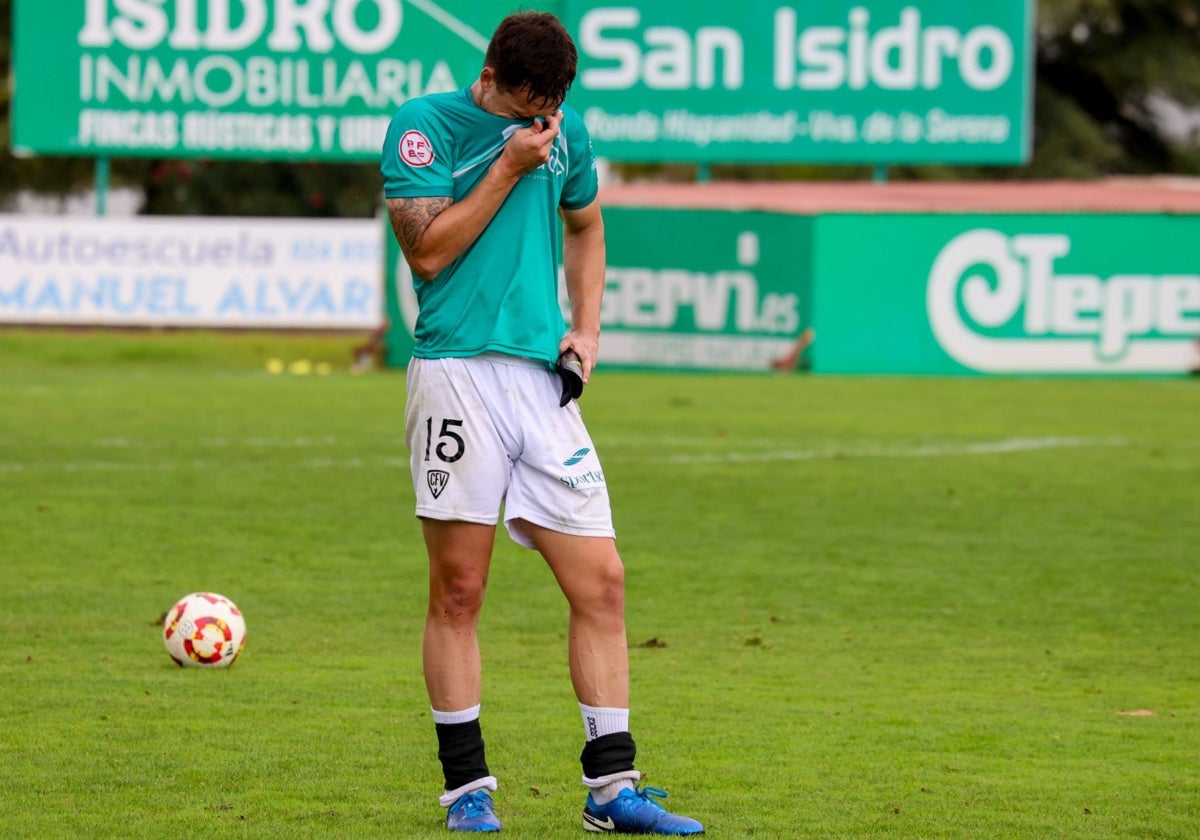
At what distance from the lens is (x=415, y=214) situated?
4746 millimetres

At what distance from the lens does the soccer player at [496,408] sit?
15.6 ft

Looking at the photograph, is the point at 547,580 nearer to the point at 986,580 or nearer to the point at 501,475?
the point at 986,580

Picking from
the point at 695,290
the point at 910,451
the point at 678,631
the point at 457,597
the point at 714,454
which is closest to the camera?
the point at 457,597

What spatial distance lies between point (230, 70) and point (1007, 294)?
445 inches

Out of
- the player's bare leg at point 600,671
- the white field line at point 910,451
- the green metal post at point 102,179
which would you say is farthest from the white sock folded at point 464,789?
the green metal post at point 102,179

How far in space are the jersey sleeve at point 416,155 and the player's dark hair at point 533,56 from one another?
0.20m

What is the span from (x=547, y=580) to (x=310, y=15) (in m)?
19.2

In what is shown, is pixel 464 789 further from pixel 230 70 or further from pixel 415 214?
pixel 230 70

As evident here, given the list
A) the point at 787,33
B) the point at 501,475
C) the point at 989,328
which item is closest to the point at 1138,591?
the point at 501,475

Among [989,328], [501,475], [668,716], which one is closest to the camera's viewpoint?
[501,475]

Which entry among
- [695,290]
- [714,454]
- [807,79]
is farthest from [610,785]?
[807,79]

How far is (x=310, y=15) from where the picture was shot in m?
27.0

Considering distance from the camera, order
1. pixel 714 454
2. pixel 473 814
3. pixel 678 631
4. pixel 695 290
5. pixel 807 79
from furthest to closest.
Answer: pixel 807 79, pixel 695 290, pixel 714 454, pixel 678 631, pixel 473 814

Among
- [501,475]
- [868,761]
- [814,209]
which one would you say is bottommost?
[868,761]
